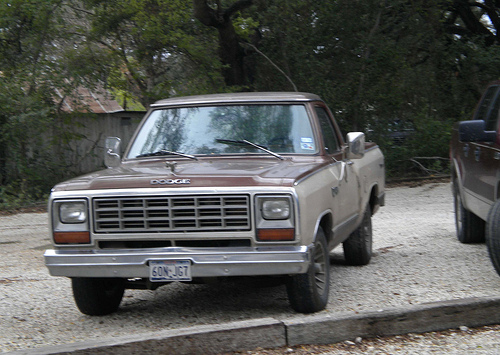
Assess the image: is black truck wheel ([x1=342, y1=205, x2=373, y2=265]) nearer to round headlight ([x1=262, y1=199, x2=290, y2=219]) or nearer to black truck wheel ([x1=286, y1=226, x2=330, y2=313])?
black truck wheel ([x1=286, y1=226, x2=330, y2=313])

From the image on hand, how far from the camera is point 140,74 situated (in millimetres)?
19422

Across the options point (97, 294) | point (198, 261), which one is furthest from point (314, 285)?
point (97, 294)

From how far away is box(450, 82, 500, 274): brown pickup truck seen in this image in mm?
5918

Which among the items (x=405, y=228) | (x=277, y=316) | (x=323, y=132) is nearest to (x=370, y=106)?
(x=405, y=228)

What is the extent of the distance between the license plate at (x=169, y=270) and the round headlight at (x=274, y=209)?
65 cm

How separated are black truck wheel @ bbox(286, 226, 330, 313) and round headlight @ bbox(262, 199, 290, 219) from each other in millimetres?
469

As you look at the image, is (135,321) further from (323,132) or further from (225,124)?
(323,132)

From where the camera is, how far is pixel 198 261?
16.3 feet

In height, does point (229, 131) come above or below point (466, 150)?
above

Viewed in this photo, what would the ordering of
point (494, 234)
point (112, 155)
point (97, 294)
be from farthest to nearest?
1. point (112, 155)
2. point (494, 234)
3. point (97, 294)

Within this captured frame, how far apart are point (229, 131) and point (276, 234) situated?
63.2 inches

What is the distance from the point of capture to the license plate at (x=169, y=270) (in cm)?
497

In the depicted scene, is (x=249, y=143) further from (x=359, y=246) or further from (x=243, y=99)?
(x=359, y=246)

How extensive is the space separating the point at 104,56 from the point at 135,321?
14.4 meters
